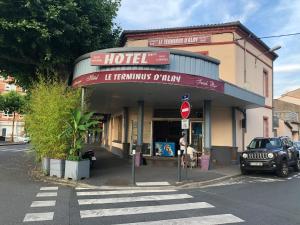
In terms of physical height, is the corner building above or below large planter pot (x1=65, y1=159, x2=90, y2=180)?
above

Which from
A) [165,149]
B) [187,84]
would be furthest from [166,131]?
[187,84]

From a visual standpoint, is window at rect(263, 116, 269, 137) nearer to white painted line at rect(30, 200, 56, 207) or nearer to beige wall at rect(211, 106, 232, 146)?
beige wall at rect(211, 106, 232, 146)

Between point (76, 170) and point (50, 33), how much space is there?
6.43 m

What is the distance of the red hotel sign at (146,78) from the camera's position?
1309 centimetres

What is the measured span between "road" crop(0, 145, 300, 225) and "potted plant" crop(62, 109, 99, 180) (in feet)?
3.96

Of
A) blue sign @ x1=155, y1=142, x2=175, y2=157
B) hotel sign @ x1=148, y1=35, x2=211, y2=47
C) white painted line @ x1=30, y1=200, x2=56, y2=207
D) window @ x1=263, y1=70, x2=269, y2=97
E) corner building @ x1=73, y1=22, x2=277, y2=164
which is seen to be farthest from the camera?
window @ x1=263, y1=70, x2=269, y2=97

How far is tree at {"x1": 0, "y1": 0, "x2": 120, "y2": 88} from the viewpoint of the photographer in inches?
583

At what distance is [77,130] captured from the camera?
13.1 meters

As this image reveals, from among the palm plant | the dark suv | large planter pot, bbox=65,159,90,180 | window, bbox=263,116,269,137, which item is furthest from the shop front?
window, bbox=263,116,269,137

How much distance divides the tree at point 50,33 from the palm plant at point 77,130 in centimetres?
407

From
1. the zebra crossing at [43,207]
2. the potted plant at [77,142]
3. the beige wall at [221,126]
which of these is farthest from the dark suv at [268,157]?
the zebra crossing at [43,207]

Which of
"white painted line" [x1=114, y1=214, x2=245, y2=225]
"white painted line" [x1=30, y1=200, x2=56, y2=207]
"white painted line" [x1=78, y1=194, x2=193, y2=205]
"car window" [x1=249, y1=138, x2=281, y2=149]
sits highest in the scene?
"car window" [x1=249, y1=138, x2=281, y2=149]

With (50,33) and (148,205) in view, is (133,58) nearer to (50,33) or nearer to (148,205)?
(50,33)

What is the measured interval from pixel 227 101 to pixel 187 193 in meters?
8.23
